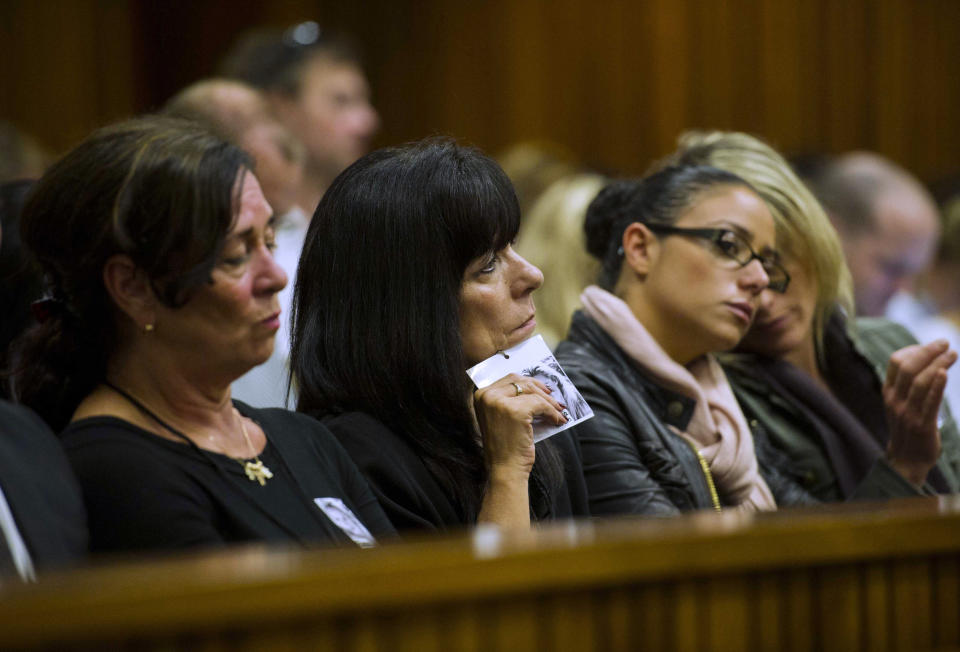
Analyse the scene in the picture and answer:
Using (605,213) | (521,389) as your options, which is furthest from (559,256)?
(521,389)

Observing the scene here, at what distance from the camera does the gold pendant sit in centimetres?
175

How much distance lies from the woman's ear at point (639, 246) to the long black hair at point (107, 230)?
4.12 ft

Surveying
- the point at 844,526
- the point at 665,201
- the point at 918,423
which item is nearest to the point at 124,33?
the point at 665,201

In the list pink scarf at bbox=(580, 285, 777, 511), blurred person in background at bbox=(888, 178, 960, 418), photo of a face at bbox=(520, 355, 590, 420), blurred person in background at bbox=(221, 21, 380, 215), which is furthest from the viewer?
blurred person in background at bbox=(221, 21, 380, 215)

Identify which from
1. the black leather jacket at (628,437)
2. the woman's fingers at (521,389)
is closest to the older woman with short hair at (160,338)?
the woman's fingers at (521,389)

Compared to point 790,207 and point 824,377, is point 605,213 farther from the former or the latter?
point 824,377

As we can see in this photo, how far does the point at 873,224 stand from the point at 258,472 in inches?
150

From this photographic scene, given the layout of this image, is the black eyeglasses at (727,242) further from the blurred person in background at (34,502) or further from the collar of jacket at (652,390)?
the blurred person in background at (34,502)

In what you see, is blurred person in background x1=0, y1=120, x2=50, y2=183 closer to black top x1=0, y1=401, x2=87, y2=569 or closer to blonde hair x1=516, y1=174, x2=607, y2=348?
blonde hair x1=516, y1=174, x2=607, y2=348

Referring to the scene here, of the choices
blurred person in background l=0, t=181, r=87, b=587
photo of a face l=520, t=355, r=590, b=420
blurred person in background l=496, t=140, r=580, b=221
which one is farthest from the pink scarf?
blurred person in background l=496, t=140, r=580, b=221

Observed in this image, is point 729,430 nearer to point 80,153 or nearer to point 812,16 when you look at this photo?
point 80,153

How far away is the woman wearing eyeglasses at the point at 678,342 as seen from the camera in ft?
8.39

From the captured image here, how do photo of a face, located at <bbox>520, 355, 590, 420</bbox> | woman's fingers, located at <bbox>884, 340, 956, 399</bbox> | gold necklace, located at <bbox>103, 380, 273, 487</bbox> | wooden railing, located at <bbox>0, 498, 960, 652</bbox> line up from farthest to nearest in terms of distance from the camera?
woman's fingers, located at <bbox>884, 340, 956, 399</bbox>, photo of a face, located at <bbox>520, 355, 590, 420</bbox>, gold necklace, located at <bbox>103, 380, 273, 487</bbox>, wooden railing, located at <bbox>0, 498, 960, 652</bbox>

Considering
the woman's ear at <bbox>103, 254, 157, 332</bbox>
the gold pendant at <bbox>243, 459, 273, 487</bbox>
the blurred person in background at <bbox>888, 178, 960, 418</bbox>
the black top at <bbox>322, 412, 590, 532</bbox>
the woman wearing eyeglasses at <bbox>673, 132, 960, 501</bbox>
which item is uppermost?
the woman's ear at <bbox>103, 254, 157, 332</bbox>
